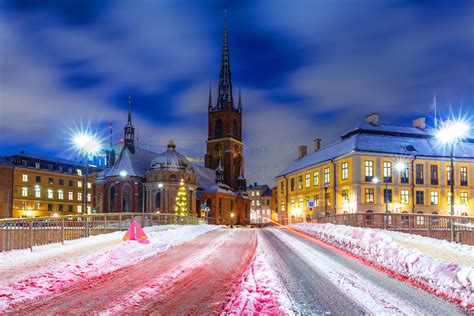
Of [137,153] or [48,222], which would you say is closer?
[48,222]

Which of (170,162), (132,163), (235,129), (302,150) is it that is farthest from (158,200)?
(235,129)

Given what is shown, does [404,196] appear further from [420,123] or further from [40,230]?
[40,230]

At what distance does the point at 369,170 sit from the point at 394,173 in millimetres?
3175

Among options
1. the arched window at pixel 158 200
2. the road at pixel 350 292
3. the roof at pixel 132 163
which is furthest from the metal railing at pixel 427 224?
the roof at pixel 132 163

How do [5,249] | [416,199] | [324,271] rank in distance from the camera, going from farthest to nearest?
[416,199], [5,249], [324,271]

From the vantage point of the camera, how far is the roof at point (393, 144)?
49.2m

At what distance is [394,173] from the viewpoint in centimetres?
4903

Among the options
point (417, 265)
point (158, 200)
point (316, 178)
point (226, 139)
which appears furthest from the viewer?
point (226, 139)

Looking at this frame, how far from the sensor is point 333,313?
252 inches

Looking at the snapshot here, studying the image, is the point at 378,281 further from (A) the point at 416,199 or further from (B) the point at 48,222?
(A) the point at 416,199

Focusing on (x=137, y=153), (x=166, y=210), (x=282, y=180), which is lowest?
(x=166, y=210)

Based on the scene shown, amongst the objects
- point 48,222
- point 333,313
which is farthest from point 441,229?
point 48,222

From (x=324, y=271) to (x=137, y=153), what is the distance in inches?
3113

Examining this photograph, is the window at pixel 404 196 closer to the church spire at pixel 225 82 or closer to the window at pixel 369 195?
the window at pixel 369 195
